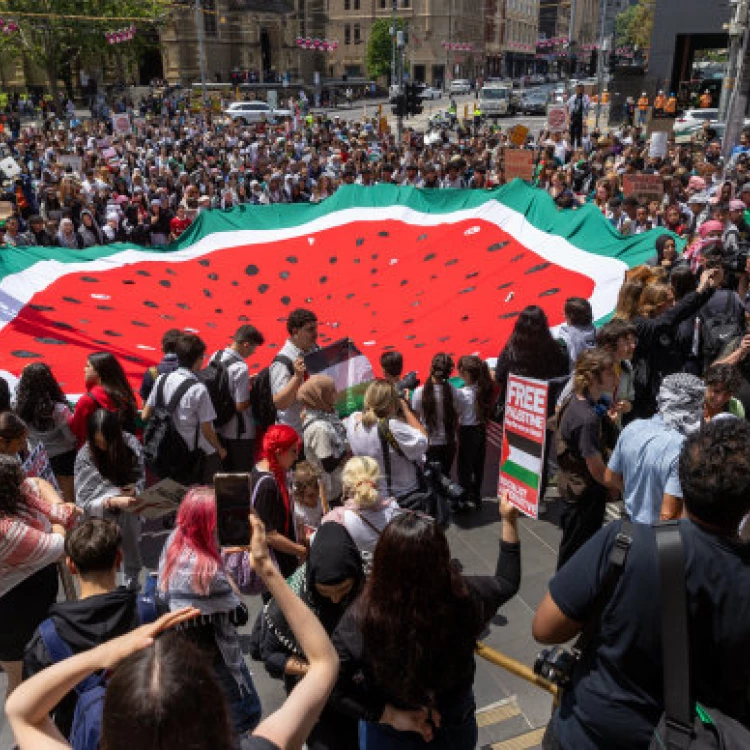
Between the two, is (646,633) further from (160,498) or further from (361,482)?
(160,498)

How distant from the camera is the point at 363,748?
2.37 metres

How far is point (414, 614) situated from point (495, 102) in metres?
42.4

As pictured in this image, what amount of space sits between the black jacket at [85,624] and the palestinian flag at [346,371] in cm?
297

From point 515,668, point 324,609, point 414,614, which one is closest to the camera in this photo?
point 414,614

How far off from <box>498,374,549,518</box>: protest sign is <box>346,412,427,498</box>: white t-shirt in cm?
87

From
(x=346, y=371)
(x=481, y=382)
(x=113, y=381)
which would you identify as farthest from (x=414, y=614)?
(x=346, y=371)

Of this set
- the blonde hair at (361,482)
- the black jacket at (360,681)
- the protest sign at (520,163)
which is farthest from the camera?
the protest sign at (520,163)

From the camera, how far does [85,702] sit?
213 cm

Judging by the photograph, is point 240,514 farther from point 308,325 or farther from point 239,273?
point 239,273

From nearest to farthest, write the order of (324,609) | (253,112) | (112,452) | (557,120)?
1. (324,609)
2. (112,452)
3. (557,120)
4. (253,112)

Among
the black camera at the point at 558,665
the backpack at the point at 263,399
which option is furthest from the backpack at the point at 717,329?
the black camera at the point at 558,665

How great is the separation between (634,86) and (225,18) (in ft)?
117

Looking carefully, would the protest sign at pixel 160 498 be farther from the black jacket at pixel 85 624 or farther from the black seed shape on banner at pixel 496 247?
the black seed shape on banner at pixel 496 247

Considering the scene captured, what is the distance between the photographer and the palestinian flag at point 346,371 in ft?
17.5
